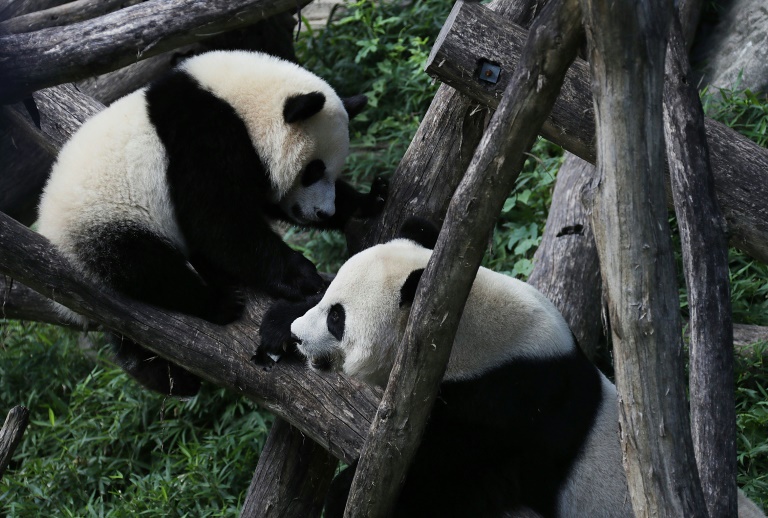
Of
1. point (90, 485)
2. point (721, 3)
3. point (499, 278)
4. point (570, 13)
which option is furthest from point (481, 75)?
point (721, 3)

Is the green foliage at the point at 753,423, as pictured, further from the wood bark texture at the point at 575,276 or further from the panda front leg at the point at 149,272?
the panda front leg at the point at 149,272

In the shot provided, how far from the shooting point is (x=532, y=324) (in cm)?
282

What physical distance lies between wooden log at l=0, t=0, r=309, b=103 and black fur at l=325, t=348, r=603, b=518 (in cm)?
166

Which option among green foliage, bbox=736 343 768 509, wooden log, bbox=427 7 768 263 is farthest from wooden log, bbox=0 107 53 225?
green foliage, bbox=736 343 768 509

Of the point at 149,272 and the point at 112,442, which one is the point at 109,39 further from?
the point at 112,442

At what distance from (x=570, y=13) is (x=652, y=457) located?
Result: 104 cm

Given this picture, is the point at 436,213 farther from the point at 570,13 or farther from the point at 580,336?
the point at 570,13

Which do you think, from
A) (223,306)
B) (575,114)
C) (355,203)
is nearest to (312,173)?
(355,203)

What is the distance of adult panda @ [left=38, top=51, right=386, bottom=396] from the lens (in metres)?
3.31

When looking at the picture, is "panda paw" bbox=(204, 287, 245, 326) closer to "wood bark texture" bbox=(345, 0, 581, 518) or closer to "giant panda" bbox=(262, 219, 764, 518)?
"giant panda" bbox=(262, 219, 764, 518)

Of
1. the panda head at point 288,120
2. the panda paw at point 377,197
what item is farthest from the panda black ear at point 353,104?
the panda paw at point 377,197

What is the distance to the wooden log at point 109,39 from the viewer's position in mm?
3129

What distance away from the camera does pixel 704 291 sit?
8.71ft

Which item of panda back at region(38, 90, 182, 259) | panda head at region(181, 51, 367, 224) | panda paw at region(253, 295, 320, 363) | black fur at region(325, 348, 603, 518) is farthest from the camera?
panda head at region(181, 51, 367, 224)
